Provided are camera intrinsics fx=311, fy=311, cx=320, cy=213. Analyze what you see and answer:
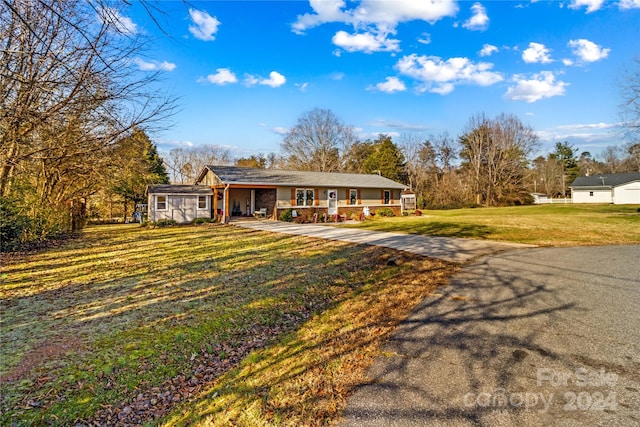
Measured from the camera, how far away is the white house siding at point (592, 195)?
42.1 m

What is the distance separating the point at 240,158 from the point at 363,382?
160 ft

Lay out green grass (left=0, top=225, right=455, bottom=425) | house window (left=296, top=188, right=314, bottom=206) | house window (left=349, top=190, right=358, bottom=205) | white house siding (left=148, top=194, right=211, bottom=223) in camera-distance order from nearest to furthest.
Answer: green grass (left=0, top=225, right=455, bottom=425) → white house siding (left=148, top=194, right=211, bottom=223) → house window (left=296, top=188, right=314, bottom=206) → house window (left=349, top=190, right=358, bottom=205)

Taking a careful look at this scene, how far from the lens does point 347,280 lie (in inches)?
263

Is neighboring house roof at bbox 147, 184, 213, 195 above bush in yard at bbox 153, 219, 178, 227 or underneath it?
above

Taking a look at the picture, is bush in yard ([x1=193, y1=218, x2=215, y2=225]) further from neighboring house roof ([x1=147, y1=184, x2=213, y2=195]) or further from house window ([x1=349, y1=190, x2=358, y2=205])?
house window ([x1=349, y1=190, x2=358, y2=205])

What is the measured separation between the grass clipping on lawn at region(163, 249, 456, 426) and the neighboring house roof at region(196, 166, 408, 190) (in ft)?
50.5

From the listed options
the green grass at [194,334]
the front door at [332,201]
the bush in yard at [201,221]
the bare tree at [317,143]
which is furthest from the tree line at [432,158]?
the green grass at [194,334]

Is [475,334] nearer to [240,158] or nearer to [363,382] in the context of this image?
[363,382]

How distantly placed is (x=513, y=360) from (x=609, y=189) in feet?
175

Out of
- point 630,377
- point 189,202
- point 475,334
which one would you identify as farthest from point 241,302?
point 189,202

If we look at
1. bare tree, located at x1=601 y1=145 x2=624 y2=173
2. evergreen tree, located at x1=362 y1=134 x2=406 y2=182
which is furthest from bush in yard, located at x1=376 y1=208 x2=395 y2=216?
bare tree, located at x1=601 y1=145 x2=624 y2=173

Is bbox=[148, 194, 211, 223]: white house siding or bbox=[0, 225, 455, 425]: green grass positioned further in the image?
bbox=[148, 194, 211, 223]: white house siding

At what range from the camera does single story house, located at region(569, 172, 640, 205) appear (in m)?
39.4

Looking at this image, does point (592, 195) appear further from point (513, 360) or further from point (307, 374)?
point (307, 374)
